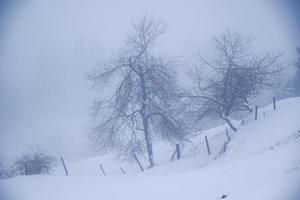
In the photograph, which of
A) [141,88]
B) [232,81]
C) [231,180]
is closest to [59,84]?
[141,88]

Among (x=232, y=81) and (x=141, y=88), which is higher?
(x=141, y=88)

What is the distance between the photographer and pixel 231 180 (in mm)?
9398

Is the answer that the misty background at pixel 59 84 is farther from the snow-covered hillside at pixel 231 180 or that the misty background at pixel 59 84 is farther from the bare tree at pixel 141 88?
the snow-covered hillside at pixel 231 180

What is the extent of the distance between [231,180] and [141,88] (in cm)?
1109

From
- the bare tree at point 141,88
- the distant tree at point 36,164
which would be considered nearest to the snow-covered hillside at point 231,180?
the bare tree at point 141,88

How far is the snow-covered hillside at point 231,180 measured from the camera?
7832 millimetres

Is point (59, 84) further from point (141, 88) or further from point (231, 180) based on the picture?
point (231, 180)

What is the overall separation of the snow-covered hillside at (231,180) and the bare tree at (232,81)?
7.51 ft

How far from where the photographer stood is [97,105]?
18031 mm

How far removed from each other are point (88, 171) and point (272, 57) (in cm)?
1925

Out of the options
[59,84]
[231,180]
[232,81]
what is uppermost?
[59,84]

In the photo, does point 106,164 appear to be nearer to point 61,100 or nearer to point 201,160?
point 201,160

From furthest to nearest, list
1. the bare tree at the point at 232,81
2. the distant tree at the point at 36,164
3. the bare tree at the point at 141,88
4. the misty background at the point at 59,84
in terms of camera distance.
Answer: the misty background at the point at 59,84 → the distant tree at the point at 36,164 → the bare tree at the point at 141,88 → the bare tree at the point at 232,81

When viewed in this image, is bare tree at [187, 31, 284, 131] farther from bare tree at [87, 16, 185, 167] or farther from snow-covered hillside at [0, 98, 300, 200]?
snow-covered hillside at [0, 98, 300, 200]
